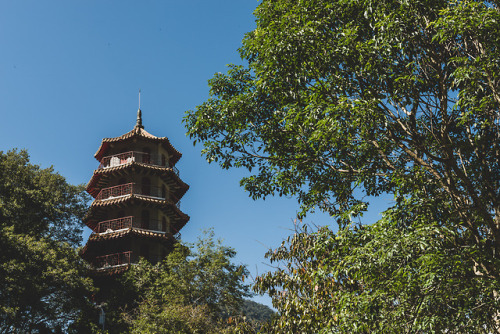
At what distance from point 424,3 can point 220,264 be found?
20.5 metres

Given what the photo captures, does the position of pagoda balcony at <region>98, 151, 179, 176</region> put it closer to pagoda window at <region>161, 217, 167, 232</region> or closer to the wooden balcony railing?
the wooden balcony railing

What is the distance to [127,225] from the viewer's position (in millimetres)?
31453

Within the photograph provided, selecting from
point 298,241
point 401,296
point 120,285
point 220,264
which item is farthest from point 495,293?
point 120,285

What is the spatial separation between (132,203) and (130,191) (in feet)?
2.88

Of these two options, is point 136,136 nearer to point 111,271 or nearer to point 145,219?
point 145,219

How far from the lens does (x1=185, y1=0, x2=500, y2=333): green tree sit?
8.98m

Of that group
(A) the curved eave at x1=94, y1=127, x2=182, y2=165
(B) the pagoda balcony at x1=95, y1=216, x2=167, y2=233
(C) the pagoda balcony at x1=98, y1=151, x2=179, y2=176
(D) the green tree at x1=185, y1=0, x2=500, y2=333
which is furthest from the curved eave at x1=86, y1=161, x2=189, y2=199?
(D) the green tree at x1=185, y1=0, x2=500, y2=333

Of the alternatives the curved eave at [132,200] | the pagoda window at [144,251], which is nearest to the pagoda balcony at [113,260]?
the pagoda window at [144,251]

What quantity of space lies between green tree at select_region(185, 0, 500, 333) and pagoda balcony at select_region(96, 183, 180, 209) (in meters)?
21.5

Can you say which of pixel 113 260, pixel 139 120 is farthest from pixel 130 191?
pixel 139 120

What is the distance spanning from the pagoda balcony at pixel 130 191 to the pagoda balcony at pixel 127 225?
1632 mm

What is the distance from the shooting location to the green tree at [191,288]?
2375 cm

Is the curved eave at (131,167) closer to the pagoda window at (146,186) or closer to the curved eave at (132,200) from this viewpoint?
the pagoda window at (146,186)

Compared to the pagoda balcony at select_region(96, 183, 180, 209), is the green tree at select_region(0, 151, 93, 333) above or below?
below
